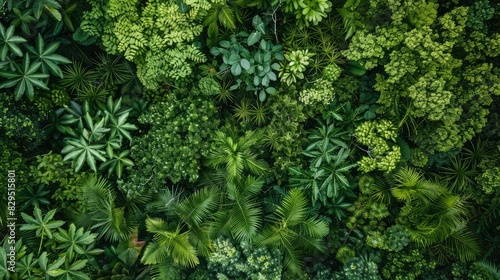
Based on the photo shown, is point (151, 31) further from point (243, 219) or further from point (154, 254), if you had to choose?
point (154, 254)

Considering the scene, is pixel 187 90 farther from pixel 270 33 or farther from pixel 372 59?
pixel 372 59

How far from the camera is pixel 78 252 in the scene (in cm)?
409

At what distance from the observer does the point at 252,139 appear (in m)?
4.18

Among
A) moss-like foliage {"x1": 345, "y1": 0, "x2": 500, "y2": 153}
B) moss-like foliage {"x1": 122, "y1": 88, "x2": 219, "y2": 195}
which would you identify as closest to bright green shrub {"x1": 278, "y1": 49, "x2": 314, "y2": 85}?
moss-like foliage {"x1": 345, "y1": 0, "x2": 500, "y2": 153}

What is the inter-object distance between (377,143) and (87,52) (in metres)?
3.30

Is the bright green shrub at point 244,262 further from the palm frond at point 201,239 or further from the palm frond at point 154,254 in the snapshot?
the palm frond at point 154,254

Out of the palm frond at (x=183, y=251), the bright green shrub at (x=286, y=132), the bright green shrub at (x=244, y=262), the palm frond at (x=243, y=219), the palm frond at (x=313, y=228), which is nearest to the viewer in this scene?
the bright green shrub at (x=244, y=262)

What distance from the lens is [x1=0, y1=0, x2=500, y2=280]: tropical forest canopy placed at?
13.1ft

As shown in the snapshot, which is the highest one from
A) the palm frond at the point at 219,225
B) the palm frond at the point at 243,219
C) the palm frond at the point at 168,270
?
the palm frond at the point at 243,219

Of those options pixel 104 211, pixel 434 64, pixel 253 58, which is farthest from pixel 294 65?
pixel 104 211

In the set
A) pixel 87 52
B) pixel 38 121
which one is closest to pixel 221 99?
pixel 87 52

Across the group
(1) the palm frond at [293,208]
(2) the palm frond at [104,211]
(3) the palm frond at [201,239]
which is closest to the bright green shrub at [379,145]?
(1) the palm frond at [293,208]

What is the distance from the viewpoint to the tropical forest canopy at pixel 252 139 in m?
3.99

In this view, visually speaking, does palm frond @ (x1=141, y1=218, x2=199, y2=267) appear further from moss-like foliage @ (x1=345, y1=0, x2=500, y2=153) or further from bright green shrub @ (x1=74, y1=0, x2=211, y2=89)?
moss-like foliage @ (x1=345, y1=0, x2=500, y2=153)
